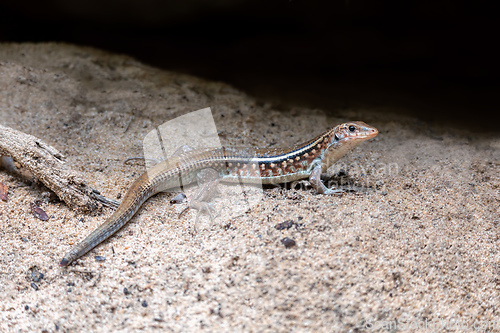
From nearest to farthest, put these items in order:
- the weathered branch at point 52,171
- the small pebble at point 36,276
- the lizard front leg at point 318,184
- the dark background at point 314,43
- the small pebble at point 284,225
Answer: the small pebble at point 36,276, the small pebble at point 284,225, the weathered branch at point 52,171, the lizard front leg at point 318,184, the dark background at point 314,43

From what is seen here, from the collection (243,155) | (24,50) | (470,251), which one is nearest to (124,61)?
(24,50)

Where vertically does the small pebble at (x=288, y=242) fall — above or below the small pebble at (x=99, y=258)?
above

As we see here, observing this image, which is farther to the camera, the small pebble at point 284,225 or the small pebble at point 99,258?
the small pebble at point 284,225

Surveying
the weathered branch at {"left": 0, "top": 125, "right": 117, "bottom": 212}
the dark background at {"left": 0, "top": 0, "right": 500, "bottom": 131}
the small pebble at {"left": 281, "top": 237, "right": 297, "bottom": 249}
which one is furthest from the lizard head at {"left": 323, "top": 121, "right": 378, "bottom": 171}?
the weathered branch at {"left": 0, "top": 125, "right": 117, "bottom": 212}

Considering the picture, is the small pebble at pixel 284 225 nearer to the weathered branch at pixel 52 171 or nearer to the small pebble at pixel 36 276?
the weathered branch at pixel 52 171

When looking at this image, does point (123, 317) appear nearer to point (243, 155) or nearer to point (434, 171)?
point (243, 155)

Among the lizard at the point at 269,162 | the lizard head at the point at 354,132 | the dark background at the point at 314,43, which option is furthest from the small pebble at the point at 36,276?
the dark background at the point at 314,43

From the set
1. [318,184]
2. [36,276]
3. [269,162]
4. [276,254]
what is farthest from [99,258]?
[318,184]
